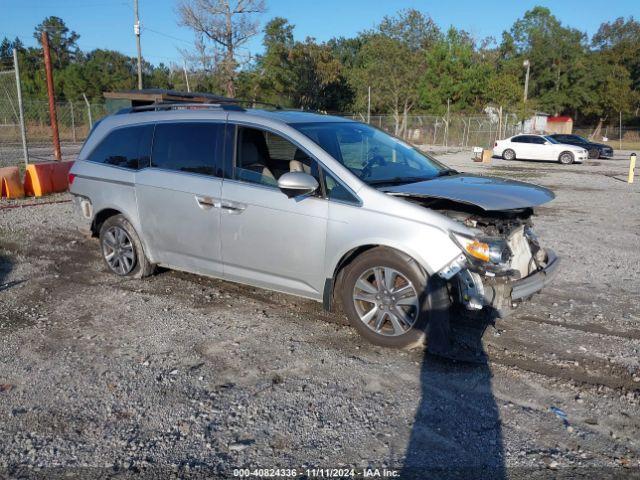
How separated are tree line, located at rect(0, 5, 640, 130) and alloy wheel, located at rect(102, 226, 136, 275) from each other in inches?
1398

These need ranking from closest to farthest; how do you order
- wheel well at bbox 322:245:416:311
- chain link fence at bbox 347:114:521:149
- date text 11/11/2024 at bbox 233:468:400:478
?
date text 11/11/2024 at bbox 233:468:400:478 → wheel well at bbox 322:245:416:311 → chain link fence at bbox 347:114:521:149

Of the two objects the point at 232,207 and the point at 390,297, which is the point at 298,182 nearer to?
the point at 232,207

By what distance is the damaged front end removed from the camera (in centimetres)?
423

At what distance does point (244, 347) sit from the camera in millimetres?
4609

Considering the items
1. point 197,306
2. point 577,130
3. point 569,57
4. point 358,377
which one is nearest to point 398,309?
point 358,377

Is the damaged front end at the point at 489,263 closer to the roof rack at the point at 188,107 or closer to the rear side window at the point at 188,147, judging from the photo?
the rear side window at the point at 188,147

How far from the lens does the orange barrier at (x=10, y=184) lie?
461 inches

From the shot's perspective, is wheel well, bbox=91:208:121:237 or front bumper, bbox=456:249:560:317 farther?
wheel well, bbox=91:208:121:237

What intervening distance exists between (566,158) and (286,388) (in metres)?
27.8

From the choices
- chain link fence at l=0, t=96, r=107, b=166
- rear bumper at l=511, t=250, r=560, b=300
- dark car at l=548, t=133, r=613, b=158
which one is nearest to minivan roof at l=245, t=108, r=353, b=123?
rear bumper at l=511, t=250, r=560, b=300

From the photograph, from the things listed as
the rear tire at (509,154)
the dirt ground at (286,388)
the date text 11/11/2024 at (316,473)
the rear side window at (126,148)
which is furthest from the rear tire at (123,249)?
the rear tire at (509,154)

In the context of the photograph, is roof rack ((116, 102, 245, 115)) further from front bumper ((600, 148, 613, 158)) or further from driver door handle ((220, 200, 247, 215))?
front bumper ((600, 148, 613, 158))

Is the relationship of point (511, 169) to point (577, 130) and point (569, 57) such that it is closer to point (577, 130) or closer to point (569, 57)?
point (577, 130)

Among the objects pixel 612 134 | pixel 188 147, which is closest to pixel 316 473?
pixel 188 147
